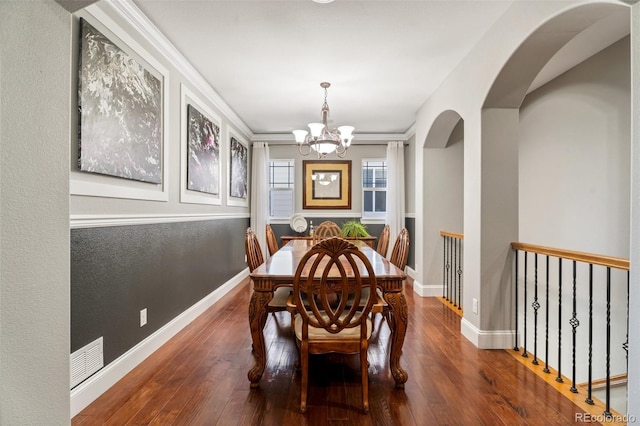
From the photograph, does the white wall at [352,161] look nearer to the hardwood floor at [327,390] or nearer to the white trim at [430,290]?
the white trim at [430,290]

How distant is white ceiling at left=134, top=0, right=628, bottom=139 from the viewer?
7.50ft

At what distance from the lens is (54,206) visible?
44.4 inches

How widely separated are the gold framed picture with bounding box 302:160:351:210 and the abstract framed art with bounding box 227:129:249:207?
113cm

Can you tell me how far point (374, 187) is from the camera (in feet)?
20.2

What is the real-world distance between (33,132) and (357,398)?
1968 mm

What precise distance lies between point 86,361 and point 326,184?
4745 mm

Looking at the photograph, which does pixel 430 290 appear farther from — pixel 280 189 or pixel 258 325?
pixel 280 189

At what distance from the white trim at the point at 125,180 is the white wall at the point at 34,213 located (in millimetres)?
695

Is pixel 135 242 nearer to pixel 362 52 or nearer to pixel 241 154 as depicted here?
pixel 362 52

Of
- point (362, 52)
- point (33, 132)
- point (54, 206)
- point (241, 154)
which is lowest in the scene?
point (54, 206)

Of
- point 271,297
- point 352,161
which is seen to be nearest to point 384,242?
point 271,297

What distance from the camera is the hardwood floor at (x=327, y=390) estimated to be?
5.64 ft

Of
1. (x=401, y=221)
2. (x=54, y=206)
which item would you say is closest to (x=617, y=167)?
(x=401, y=221)
